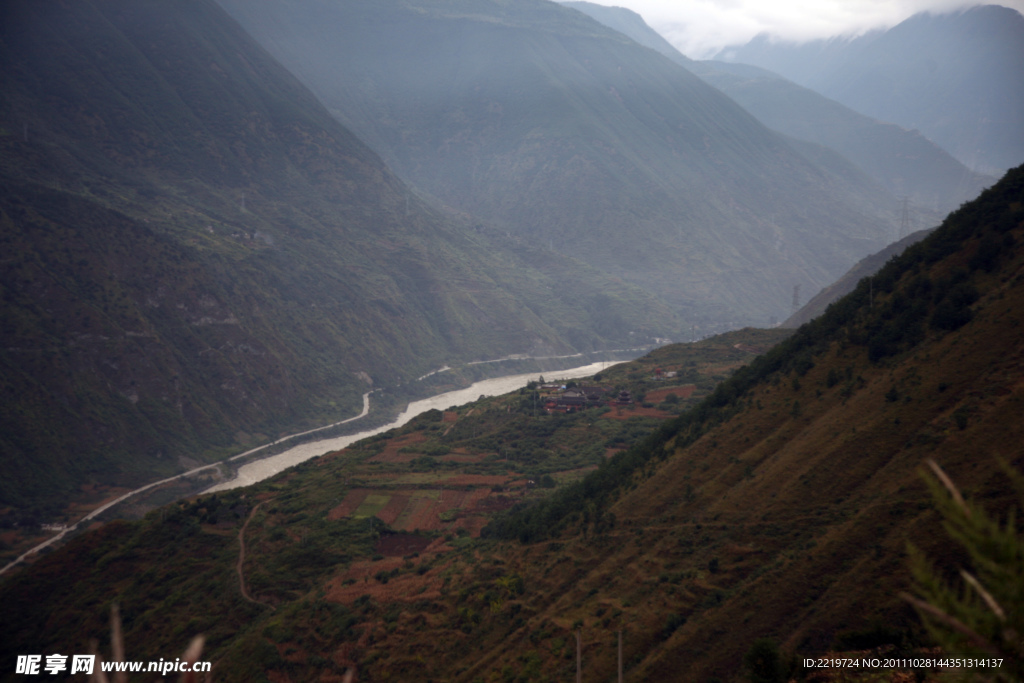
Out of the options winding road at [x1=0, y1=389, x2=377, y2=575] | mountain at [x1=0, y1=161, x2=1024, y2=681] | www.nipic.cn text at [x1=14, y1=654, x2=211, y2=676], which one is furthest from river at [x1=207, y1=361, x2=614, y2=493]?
www.nipic.cn text at [x1=14, y1=654, x2=211, y2=676]

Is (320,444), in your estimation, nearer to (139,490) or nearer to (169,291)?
(139,490)

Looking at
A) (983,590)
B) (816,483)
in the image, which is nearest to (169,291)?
(816,483)

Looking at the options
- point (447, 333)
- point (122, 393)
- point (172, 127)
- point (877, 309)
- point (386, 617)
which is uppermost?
point (172, 127)

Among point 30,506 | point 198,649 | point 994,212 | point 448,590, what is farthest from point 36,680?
point 994,212

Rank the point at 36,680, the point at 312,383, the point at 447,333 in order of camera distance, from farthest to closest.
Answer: the point at 447,333, the point at 312,383, the point at 36,680

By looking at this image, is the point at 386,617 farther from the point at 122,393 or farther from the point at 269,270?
the point at 269,270

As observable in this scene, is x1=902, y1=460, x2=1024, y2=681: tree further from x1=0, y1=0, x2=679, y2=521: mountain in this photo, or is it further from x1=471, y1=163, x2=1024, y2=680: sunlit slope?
x1=0, y1=0, x2=679, y2=521: mountain
